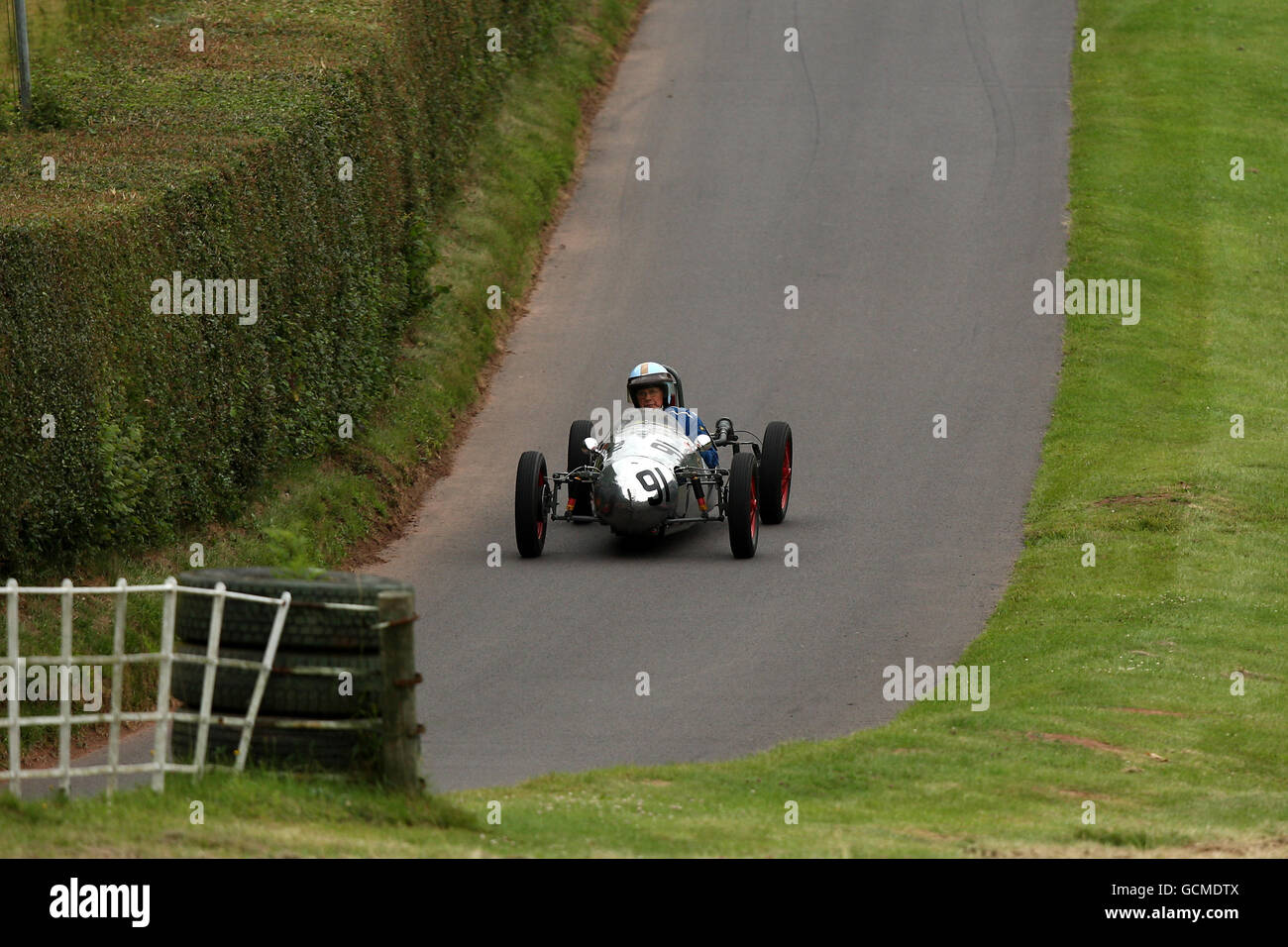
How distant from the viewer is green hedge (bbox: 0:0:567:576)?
46.8 feet

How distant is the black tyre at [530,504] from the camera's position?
1902cm

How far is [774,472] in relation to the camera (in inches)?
799

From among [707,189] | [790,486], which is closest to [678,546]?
[790,486]

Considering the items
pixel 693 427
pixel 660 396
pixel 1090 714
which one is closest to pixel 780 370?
pixel 660 396

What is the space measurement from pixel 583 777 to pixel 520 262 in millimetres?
18747

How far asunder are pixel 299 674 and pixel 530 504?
9247 mm

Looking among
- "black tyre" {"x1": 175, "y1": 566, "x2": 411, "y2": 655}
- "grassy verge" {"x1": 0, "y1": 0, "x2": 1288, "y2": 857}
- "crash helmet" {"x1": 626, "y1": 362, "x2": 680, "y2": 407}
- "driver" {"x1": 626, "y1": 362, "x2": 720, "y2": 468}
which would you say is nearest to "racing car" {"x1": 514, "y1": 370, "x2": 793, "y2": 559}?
"driver" {"x1": 626, "y1": 362, "x2": 720, "y2": 468}

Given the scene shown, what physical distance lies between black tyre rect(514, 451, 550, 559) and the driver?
5.49 feet

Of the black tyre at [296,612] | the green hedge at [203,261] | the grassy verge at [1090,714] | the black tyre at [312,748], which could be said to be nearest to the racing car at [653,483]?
the green hedge at [203,261]

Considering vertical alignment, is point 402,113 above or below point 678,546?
above

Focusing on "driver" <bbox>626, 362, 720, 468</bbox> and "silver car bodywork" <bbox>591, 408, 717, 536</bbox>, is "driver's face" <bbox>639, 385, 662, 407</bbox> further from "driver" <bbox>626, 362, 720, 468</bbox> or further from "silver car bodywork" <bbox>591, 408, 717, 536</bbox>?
"silver car bodywork" <bbox>591, 408, 717, 536</bbox>

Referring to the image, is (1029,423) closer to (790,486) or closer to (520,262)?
(790,486)

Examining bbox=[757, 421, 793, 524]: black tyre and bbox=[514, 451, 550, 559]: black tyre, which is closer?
bbox=[514, 451, 550, 559]: black tyre

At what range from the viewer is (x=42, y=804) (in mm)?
9266
